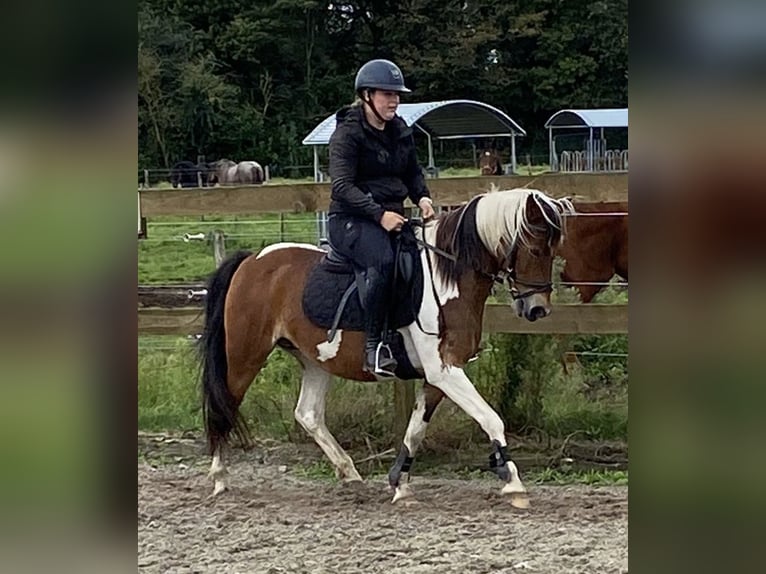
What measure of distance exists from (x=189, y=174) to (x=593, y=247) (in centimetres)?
148

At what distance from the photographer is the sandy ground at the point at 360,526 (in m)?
2.52

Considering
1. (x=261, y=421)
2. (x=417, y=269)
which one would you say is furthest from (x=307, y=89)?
(x=261, y=421)

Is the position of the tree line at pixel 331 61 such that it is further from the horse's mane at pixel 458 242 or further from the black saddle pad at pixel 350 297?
the black saddle pad at pixel 350 297

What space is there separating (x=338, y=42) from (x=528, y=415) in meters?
1.50

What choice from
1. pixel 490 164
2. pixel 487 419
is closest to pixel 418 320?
pixel 487 419

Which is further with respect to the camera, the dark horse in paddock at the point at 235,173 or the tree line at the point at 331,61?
the dark horse in paddock at the point at 235,173

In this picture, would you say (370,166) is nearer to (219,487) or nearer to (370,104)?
(370,104)

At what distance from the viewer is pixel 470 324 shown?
2.94 metres

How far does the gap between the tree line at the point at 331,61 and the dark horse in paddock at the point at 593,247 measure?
38cm

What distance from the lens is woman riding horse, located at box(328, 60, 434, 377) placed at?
109 inches

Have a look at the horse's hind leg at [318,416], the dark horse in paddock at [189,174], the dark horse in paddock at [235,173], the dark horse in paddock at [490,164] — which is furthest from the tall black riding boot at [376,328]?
the dark horse in paddock at [189,174]

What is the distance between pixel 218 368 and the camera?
10.6 ft

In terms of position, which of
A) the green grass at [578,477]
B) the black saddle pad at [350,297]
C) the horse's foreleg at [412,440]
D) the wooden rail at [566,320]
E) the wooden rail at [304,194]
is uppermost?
the wooden rail at [304,194]

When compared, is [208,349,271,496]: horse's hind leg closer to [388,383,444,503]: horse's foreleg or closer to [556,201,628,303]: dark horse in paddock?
[388,383,444,503]: horse's foreleg
